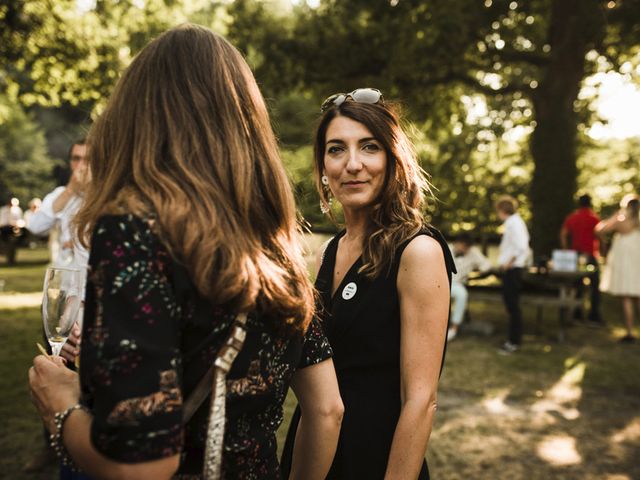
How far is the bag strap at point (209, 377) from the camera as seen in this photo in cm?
124

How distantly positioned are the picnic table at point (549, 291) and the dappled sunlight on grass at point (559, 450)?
527cm

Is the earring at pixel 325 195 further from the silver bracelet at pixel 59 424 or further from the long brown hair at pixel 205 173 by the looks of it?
the silver bracelet at pixel 59 424

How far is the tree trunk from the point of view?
13820mm

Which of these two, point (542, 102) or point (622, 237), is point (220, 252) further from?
point (542, 102)

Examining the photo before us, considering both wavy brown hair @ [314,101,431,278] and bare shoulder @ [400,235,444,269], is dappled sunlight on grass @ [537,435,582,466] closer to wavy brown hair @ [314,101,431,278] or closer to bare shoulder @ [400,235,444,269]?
wavy brown hair @ [314,101,431,278]

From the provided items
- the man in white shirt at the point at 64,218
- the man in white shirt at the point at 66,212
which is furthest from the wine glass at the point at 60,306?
the man in white shirt at the point at 66,212

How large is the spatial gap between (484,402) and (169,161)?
639 centimetres

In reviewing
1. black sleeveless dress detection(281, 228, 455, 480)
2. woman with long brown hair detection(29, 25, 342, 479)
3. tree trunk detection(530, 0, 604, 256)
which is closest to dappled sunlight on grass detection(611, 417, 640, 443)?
black sleeveless dress detection(281, 228, 455, 480)

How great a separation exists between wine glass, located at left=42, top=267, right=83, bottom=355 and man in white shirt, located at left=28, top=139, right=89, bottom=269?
9.50 ft

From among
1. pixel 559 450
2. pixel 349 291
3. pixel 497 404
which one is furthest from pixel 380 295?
pixel 497 404

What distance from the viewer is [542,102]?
14344 mm

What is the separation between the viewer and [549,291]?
11766 mm

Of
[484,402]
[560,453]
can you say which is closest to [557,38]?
[484,402]

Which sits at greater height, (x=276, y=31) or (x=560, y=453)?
(x=276, y=31)
